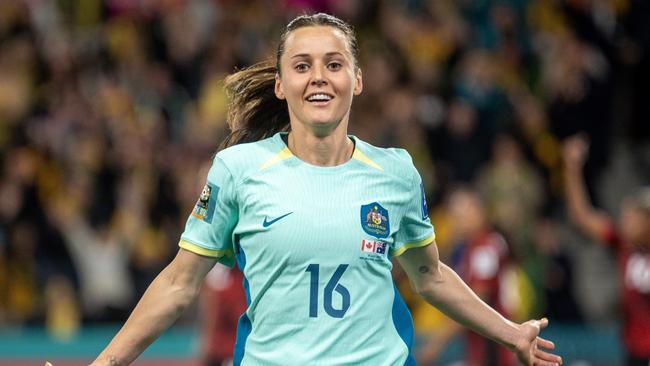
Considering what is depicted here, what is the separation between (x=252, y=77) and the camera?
14.6 feet

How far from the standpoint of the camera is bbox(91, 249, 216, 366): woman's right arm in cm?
385

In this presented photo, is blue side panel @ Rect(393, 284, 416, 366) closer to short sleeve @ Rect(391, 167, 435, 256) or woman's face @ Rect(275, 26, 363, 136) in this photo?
short sleeve @ Rect(391, 167, 435, 256)

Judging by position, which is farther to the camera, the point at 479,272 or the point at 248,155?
the point at 479,272

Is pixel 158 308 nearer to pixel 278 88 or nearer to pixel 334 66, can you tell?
pixel 278 88

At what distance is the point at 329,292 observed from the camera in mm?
3844

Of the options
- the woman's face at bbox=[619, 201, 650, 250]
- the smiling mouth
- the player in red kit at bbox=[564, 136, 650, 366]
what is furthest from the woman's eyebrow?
the woman's face at bbox=[619, 201, 650, 250]

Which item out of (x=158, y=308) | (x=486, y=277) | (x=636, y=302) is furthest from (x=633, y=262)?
(x=158, y=308)

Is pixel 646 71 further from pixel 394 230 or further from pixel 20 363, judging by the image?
pixel 394 230

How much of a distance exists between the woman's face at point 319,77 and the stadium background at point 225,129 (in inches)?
271

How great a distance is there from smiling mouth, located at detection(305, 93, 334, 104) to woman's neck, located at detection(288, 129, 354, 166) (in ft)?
0.43

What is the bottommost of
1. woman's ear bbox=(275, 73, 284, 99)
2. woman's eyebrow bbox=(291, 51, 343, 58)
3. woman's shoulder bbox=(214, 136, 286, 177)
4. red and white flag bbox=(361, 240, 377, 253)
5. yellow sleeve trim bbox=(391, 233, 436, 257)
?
red and white flag bbox=(361, 240, 377, 253)

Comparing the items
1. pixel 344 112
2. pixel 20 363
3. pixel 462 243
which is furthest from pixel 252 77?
pixel 20 363

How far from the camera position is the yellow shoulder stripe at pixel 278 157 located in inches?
157

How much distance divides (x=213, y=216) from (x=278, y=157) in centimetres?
29
